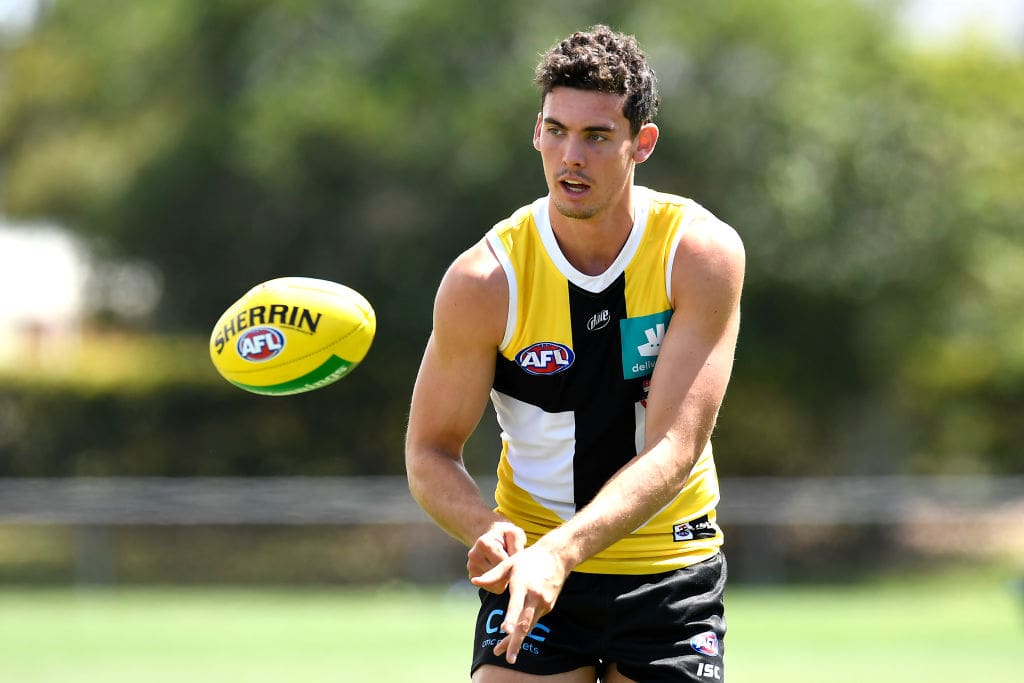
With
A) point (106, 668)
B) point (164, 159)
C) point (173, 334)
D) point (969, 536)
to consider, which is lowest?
point (106, 668)

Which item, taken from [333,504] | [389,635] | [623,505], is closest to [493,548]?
[623,505]

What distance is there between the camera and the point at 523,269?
4.83 meters

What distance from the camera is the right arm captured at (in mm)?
4691

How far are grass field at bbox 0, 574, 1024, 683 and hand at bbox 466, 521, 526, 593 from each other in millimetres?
7114

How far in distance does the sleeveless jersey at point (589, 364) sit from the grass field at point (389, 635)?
6.62 meters

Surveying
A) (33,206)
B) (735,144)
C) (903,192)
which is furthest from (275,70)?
(33,206)

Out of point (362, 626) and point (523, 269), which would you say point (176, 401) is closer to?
point (362, 626)

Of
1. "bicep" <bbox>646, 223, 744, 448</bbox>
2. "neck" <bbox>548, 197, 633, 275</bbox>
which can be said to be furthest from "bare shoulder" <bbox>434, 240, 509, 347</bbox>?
"bicep" <bbox>646, 223, 744, 448</bbox>

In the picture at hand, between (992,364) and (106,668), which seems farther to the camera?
(992,364)

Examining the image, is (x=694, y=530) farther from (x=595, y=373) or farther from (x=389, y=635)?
(x=389, y=635)

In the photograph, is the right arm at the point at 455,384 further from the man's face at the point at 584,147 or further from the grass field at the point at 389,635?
the grass field at the point at 389,635

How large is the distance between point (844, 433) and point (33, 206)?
21454 millimetres

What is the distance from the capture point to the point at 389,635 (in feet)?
47.7

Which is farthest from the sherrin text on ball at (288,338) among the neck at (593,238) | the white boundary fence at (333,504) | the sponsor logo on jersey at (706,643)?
the white boundary fence at (333,504)
